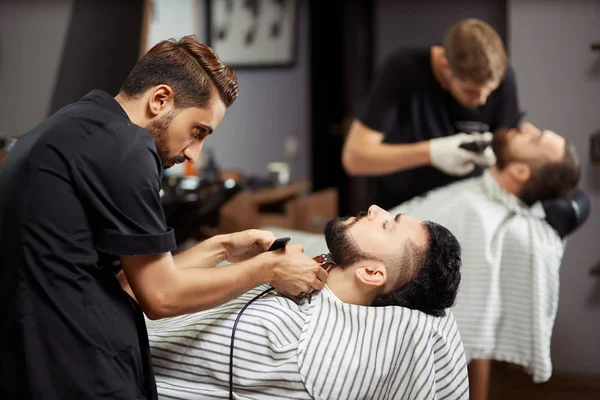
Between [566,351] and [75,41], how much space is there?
2572mm

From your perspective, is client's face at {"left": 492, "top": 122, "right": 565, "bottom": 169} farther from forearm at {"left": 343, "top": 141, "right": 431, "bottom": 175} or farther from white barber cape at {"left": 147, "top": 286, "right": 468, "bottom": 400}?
white barber cape at {"left": 147, "top": 286, "right": 468, "bottom": 400}

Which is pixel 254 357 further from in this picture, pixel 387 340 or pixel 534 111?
pixel 534 111

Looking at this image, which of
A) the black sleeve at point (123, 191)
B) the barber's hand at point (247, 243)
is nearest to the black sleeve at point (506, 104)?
the barber's hand at point (247, 243)

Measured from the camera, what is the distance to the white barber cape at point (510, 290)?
85.6 inches

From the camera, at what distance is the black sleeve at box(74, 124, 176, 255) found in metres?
1.16

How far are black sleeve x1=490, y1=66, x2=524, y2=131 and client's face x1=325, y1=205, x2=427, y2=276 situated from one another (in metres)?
1.11

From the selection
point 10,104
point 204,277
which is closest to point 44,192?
point 204,277

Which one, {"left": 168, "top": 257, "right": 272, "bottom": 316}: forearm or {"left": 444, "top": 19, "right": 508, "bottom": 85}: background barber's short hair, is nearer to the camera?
{"left": 168, "top": 257, "right": 272, "bottom": 316}: forearm

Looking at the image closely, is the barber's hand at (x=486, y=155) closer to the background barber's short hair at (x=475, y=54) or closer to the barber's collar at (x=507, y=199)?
the barber's collar at (x=507, y=199)

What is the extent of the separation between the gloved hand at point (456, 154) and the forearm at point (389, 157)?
0.11 ft

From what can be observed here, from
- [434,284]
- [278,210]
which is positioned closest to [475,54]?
[434,284]

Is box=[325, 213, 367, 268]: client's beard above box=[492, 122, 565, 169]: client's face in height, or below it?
below

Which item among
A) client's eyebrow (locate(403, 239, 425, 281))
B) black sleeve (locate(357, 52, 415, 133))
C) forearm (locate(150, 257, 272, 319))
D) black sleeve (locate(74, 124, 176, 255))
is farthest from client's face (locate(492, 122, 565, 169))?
black sleeve (locate(74, 124, 176, 255))

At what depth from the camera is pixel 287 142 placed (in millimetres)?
5301
